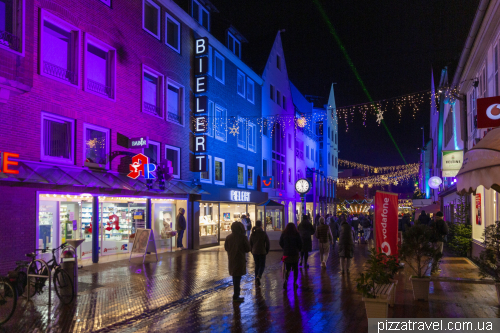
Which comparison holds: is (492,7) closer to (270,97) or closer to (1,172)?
(1,172)

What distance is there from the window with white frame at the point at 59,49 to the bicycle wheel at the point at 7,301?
782cm

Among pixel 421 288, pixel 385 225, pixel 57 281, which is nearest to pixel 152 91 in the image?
pixel 57 281

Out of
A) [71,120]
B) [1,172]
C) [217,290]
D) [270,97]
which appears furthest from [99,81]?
[270,97]

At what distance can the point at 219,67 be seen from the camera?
84.0 ft

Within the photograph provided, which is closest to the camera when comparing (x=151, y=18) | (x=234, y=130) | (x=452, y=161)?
(x=151, y=18)

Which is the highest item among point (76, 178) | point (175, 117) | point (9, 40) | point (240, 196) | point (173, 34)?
point (173, 34)

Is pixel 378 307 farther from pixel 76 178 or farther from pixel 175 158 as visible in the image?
pixel 175 158

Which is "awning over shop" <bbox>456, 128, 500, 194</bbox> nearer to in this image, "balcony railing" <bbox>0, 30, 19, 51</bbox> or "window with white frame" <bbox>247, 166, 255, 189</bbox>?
"balcony railing" <bbox>0, 30, 19, 51</bbox>

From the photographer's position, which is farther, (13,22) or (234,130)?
(234,130)

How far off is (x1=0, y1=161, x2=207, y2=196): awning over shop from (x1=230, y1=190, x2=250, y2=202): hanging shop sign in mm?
6473

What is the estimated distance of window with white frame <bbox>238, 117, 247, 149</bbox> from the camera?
28453mm

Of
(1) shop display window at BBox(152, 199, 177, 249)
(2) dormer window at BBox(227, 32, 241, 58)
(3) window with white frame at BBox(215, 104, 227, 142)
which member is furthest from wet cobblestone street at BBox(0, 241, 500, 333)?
(2) dormer window at BBox(227, 32, 241, 58)

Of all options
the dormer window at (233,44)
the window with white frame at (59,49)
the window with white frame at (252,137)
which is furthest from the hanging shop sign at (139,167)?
the window with white frame at (252,137)

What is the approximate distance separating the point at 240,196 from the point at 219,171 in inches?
85.4
